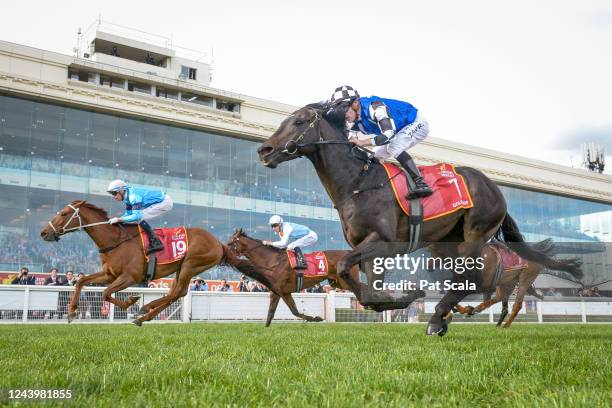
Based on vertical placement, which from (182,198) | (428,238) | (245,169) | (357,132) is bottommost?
(428,238)

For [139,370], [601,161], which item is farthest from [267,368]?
[601,161]

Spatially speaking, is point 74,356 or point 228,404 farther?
point 74,356

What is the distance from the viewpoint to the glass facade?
1000 inches

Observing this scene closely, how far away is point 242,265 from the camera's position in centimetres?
1060

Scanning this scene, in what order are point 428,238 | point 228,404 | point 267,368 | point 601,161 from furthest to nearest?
point 601,161 → point 428,238 → point 267,368 → point 228,404

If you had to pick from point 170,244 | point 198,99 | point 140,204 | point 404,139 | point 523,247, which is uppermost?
point 198,99

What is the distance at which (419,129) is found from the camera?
6371 millimetres

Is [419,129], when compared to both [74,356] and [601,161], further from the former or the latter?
[601,161]

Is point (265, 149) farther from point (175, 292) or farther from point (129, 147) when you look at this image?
point (129, 147)

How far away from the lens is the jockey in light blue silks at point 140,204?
9.09 m

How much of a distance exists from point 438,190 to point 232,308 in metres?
12.0

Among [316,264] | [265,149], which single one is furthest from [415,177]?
[316,264]

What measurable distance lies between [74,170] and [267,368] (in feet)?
86.8
